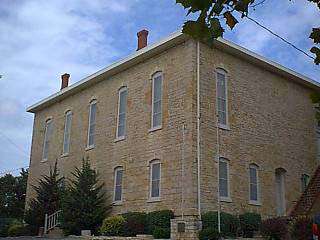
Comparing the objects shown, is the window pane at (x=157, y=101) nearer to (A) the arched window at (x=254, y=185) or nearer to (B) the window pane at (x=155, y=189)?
(B) the window pane at (x=155, y=189)

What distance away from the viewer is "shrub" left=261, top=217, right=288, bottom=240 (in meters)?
16.1

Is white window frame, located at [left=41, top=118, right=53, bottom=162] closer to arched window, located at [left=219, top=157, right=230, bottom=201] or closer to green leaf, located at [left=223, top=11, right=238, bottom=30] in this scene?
arched window, located at [left=219, top=157, right=230, bottom=201]

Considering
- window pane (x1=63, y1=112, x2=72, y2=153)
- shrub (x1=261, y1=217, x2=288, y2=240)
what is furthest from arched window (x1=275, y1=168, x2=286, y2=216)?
window pane (x1=63, y1=112, x2=72, y2=153)

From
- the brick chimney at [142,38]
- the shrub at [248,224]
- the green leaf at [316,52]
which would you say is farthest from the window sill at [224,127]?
the green leaf at [316,52]

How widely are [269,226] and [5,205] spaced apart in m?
29.2

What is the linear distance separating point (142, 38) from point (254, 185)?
908 centimetres

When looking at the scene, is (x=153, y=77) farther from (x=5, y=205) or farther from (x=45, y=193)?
(x=5, y=205)

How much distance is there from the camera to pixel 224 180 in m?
19.4

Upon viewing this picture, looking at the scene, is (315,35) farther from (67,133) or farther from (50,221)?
(67,133)

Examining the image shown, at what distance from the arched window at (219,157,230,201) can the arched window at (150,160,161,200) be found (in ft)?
8.41

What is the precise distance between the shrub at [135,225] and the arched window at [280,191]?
660 cm

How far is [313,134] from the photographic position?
992 inches

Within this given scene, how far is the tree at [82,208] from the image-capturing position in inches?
829

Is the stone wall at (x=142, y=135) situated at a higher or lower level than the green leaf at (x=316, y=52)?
higher
